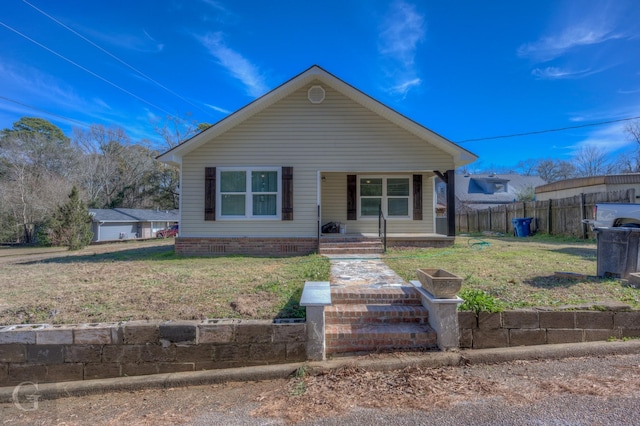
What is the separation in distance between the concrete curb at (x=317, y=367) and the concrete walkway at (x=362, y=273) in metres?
1.55

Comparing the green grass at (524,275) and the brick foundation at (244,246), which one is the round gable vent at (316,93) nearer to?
the brick foundation at (244,246)

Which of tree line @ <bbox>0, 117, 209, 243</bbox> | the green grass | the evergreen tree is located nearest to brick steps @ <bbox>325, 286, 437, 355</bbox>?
the green grass

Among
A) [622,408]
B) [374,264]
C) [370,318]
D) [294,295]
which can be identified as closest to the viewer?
[622,408]

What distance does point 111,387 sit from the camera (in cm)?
309

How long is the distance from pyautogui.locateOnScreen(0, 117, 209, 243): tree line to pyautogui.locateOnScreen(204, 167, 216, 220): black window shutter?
68.5 ft

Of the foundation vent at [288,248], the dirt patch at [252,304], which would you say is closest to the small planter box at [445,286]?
the dirt patch at [252,304]

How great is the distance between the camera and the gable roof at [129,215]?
28469 mm

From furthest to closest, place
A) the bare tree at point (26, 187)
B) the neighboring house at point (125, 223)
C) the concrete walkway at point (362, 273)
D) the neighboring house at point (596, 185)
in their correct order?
1. the neighboring house at point (125, 223)
2. the bare tree at point (26, 187)
3. the neighboring house at point (596, 185)
4. the concrete walkway at point (362, 273)

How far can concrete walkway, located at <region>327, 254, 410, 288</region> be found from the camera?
15.9ft

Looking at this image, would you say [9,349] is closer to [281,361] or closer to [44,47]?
[281,361]

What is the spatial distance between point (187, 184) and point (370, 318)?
730 centimetres

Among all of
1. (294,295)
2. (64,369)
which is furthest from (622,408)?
(64,369)

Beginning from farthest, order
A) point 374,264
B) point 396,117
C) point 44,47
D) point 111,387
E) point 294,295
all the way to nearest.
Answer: point 44,47, point 396,117, point 374,264, point 294,295, point 111,387

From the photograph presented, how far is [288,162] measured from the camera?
9.28 metres
